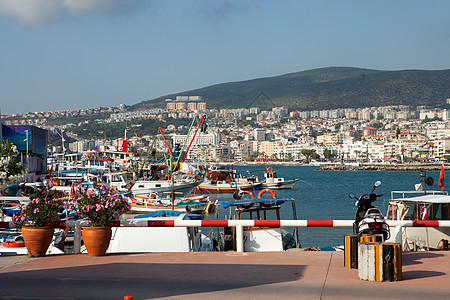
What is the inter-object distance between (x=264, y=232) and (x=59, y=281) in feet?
32.2

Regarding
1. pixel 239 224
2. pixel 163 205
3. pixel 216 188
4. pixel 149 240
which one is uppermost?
pixel 239 224

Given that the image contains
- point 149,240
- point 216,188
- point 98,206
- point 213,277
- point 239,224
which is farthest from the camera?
point 216,188

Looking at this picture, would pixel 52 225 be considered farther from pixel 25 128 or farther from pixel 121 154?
pixel 121 154

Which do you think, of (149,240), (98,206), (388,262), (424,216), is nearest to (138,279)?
(98,206)

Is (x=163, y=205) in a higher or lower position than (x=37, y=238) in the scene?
lower

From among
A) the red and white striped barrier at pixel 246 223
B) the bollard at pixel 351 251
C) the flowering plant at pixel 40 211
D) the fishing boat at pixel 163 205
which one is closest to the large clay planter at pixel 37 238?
the flowering plant at pixel 40 211

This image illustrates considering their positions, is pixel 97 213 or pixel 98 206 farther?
pixel 97 213

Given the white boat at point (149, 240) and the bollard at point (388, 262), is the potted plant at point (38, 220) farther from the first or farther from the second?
the bollard at point (388, 262)

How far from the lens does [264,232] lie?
1728 cm

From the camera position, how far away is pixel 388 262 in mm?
7961

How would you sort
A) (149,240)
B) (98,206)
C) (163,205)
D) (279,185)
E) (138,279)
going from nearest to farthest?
(138,279)
(98,206)
(149,240)
(163,205)
(279,185)

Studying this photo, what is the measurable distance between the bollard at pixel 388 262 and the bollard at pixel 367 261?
2.6 inches

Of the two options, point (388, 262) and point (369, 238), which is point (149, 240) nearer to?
point (369, 238)

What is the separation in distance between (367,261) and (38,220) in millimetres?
5442
